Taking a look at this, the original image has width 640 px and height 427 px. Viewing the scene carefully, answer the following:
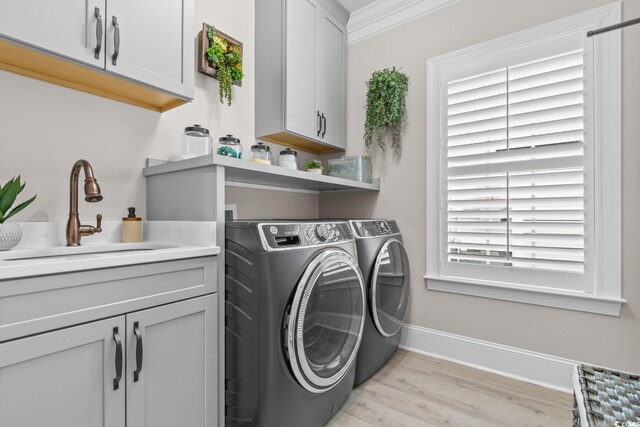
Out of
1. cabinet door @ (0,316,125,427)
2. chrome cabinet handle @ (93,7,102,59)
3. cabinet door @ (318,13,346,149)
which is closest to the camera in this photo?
cabinet door @ (0,316,125,427)

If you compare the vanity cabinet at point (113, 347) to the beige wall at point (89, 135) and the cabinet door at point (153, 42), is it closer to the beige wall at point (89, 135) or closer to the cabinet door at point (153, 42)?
the beige wall at point (89, 135)

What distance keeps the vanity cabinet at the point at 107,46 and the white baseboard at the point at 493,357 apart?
2291mm

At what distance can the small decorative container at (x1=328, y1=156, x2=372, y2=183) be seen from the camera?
2.59 meters

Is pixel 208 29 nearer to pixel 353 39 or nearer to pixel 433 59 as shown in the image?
pixel 353 39

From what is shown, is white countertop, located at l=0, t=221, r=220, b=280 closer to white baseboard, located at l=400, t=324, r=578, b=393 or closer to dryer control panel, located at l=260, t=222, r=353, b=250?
dryer control panel, located at l=260, t=222, r=353, b=250

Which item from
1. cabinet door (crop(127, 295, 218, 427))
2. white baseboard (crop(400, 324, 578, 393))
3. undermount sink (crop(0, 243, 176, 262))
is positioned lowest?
white baseboard (crop(400, 324, 578, 393))

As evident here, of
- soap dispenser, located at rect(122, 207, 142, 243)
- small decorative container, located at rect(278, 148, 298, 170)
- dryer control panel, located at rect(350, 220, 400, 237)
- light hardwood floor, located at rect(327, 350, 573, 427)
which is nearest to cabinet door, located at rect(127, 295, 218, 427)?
soap dispenser, located at rect(122, 207, 142, 243)

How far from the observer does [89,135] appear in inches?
61.2

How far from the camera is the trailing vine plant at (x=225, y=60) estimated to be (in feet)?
6.59

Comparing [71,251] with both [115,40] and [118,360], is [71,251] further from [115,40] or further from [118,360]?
[115,40]

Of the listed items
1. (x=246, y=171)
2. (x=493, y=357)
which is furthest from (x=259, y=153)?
(x=493, y=357)

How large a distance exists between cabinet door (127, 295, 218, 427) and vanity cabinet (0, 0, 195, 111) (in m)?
1.02

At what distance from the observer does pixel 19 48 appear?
3.83 feet

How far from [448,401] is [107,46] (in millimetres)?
2404
